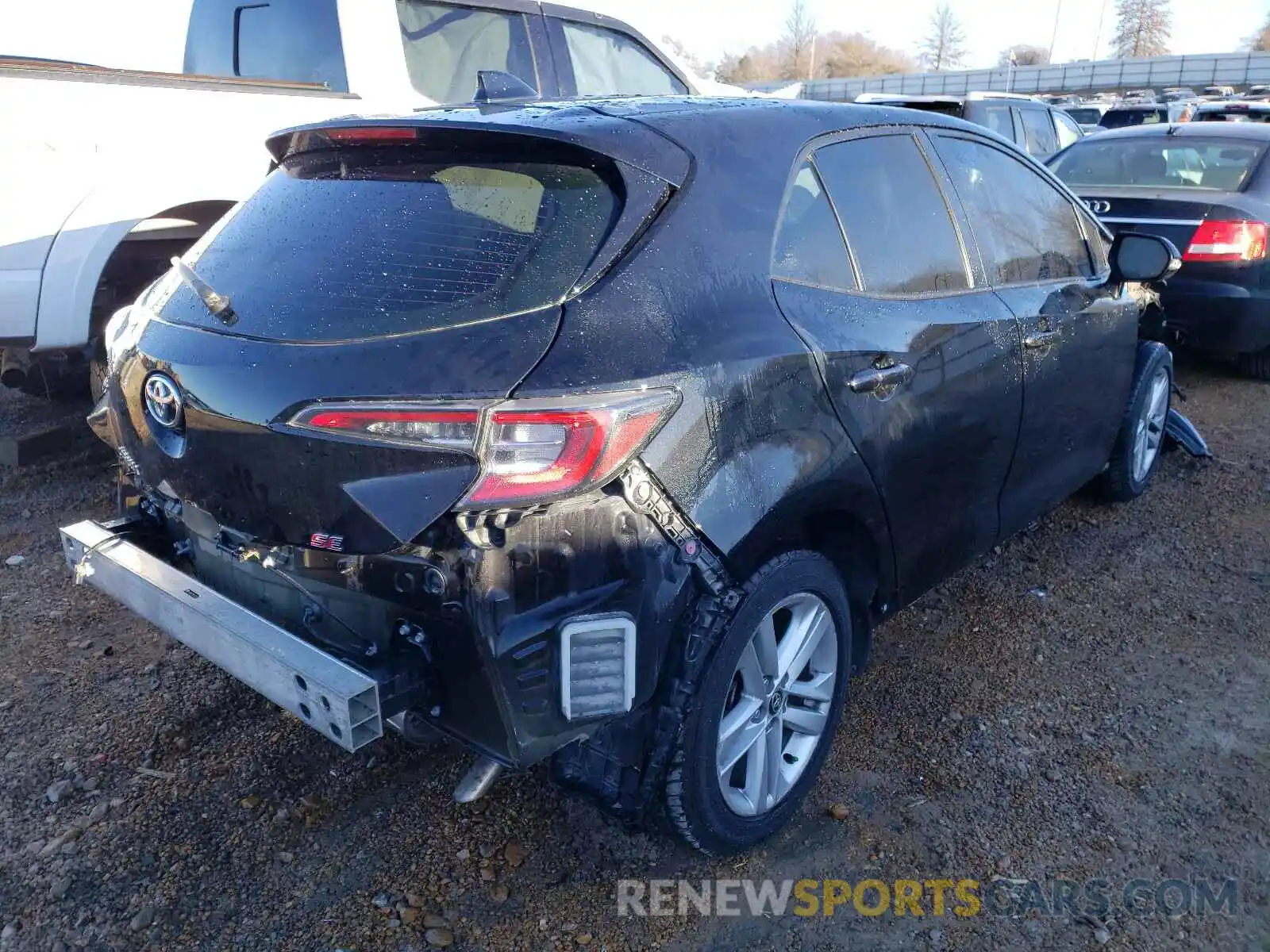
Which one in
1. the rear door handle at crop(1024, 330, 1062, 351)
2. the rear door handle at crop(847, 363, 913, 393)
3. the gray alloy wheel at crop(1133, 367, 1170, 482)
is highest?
the rear door handle at crop(847, 363, 913, 393)

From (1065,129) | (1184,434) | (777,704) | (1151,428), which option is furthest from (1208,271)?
(1065,129)

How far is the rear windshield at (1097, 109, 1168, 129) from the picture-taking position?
18500mm

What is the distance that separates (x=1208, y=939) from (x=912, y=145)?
2.37 m

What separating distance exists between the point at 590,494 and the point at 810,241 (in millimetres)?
1073

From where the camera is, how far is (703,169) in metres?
2.44

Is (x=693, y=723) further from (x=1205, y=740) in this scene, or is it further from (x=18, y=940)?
(x=1205, y=740)

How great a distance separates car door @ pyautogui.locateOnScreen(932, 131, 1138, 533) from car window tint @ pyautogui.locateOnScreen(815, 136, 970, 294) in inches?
7.9

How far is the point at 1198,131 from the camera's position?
733 centimetres

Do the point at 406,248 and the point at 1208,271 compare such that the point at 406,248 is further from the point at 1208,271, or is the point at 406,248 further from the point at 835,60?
the point at 835,60

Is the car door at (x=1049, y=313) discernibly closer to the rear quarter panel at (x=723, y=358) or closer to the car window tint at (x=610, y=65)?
the rear quarter panel at (x=723, y=358)

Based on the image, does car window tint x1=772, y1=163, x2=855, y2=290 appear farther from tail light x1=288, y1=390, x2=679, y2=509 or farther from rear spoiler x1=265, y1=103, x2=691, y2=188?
tail light x1=288, y1=390, x2=679, y2=509

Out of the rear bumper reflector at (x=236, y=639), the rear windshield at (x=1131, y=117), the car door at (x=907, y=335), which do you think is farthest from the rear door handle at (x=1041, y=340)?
the rear windshield at (x=1131, y=117)

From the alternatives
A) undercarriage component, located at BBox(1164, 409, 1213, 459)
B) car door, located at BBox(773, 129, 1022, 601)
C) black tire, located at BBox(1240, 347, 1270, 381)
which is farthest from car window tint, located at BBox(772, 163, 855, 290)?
black tire, located at BBox(1240, 347, 1270, 381)

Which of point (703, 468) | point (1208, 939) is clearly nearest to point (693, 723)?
point (703, 468)
